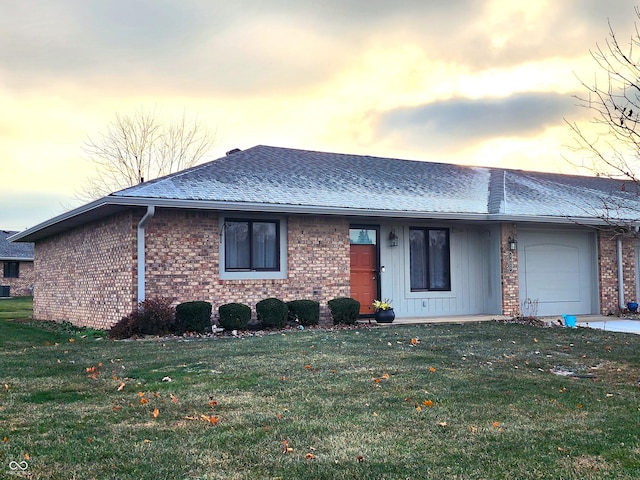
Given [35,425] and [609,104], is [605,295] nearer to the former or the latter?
[609,104]

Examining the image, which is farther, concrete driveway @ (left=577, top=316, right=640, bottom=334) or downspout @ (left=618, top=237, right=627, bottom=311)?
downspout @ (left=618, top=237, right=627, bottom=311)

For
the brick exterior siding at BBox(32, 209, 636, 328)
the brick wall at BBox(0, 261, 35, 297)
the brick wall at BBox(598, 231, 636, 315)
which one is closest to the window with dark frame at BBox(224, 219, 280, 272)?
the brick exterior siding at BBox(32, 209, 636, 328)

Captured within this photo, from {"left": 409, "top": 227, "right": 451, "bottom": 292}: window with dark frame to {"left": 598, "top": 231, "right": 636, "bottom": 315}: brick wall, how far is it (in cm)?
491

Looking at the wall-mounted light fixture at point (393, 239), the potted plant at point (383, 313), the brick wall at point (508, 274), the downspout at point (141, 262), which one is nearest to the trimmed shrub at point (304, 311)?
the potted plant at point (383, 313)

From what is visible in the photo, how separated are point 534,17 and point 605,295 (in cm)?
1022

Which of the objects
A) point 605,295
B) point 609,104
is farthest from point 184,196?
point 605,295

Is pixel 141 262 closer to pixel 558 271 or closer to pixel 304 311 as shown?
pixel 304 311

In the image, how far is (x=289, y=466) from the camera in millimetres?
4059

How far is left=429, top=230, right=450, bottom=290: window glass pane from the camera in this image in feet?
53.8

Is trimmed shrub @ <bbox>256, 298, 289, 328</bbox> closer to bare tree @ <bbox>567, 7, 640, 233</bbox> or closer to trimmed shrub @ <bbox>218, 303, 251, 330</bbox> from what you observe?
trimmed shrub @ <bbox>218, 303, 251, 330</bbox>

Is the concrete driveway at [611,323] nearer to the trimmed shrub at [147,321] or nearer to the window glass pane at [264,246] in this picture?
the window glass pane at [264,246]

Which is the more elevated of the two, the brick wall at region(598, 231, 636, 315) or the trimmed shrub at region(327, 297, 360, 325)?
the brick wall at region(598, 231, 636, 315)

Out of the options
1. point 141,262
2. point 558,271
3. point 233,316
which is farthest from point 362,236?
point 558,271

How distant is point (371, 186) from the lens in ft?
54.8
